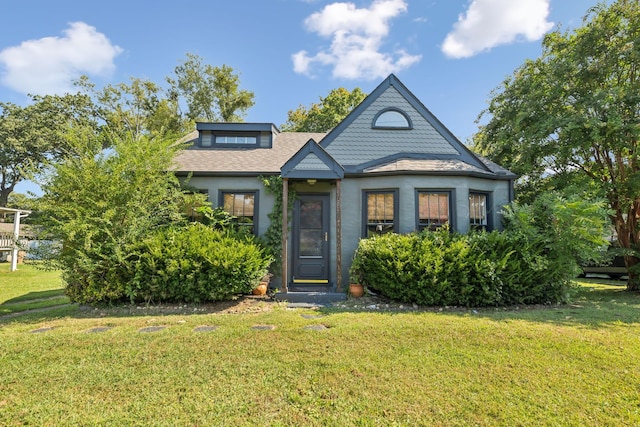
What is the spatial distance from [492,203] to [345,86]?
1880cm

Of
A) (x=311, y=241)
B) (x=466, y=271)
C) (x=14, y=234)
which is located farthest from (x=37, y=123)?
(x=466, y=271)

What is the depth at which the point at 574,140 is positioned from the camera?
8961 millimetres

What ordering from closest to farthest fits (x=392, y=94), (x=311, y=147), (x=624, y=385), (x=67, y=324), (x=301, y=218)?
(x=624, y=385), (x=67, y=324), (x=311, y=147), (x=301, y=218), (x=392, y=94)

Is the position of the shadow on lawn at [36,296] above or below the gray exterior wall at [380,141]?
below

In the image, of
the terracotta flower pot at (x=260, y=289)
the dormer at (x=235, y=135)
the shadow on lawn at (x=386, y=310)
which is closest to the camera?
the shadow on lawn at (x=386, y=310)

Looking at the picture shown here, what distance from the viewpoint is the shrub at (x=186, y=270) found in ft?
21.8

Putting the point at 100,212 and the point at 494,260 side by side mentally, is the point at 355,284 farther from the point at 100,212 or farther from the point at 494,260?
the point at 100,212

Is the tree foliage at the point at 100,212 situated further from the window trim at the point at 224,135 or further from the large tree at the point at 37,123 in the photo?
the large tree at the point at 37,123

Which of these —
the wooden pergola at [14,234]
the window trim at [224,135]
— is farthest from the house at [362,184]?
the wooden pergola at [14,234]

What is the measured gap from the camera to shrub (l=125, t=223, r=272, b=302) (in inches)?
261

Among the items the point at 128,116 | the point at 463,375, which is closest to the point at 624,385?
the point at 463,375

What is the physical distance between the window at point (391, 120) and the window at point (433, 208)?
8.04ft

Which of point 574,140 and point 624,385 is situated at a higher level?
point 574,140

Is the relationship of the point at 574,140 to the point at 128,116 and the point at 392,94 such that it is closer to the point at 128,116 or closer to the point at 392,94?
the point at 392,94
